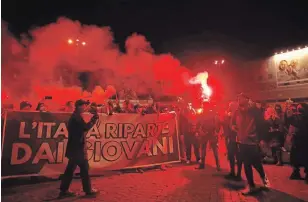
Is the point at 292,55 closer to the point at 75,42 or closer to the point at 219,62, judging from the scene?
the point at 219,62

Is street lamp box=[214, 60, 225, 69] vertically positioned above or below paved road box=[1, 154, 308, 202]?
above

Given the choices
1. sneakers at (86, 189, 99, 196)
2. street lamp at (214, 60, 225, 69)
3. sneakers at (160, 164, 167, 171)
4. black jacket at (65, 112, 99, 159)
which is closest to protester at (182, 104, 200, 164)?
sneakers at (160, 164, 167, 171)

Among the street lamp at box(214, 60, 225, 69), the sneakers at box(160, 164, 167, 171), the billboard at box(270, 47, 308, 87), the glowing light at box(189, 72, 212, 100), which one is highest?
the street lamp at box(214, 60, 225, 69)

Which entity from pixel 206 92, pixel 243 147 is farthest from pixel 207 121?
pixel 206 92

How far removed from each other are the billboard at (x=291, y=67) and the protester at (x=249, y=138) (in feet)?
53.0

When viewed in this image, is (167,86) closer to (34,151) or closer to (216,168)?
(216,168)

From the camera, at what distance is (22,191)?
5.47 metres

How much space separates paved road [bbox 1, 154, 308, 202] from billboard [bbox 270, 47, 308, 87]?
47.2ft

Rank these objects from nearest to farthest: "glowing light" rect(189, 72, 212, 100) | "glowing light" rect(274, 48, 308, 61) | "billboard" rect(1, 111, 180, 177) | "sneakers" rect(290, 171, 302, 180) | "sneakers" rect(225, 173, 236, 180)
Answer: "billboard" rect(1, 111, 180, 177) → "sneakers" rect(290, 171, 302, 180) → "sneakers" rect(225, 173, 236, 180) → "glowing light" rect(189, 72, 212, 100) → "glowing light" rect(274, 48, 308, 61)

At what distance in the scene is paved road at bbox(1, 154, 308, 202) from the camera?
4.98m

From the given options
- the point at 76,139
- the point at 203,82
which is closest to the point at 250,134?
the point at 76,139

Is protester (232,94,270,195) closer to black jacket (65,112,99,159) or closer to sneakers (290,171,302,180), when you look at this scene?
sneakers (290,171,302,180)

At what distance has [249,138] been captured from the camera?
211 inches

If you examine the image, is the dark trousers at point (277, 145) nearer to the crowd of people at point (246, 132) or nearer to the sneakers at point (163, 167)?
the crowd of people at point (246, 132)
